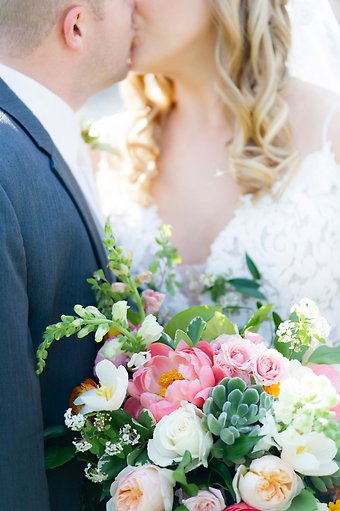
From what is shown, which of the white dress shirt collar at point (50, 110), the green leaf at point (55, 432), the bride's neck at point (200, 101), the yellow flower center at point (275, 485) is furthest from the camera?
the bride's neck at point (200, 101)

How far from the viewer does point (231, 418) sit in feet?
5.25

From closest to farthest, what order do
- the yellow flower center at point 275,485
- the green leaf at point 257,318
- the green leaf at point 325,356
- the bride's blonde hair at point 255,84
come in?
the yellow flower center at point 275,485 → the green leaf at point 325,356 → the green leaf at point 257,318 → the bride's blonde hair at point 255,84

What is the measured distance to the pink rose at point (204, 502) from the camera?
5.26 ft

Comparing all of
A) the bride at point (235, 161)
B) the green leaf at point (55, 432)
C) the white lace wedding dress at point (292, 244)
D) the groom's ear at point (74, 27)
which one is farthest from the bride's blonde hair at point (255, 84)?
the green leaf at point (55, 432)

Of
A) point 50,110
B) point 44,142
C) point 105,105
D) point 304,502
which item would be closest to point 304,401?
point 304,502

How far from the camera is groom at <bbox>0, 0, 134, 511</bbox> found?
1732 millimetres

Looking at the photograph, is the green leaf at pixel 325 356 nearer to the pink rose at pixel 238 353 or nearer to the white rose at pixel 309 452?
the pink rose at pixel 238 353

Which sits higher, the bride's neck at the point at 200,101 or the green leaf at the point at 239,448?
the bride's neck at the point at 200,101

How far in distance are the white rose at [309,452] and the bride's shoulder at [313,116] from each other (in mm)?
1560

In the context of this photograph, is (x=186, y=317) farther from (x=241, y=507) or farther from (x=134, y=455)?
(x=241, y=507)

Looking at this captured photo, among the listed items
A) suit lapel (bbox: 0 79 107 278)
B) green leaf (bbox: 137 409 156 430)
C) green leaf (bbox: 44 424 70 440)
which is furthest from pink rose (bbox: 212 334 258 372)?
suit lapel (bbox: 0 79 107 278)

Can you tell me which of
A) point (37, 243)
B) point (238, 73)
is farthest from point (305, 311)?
point (238, 73)

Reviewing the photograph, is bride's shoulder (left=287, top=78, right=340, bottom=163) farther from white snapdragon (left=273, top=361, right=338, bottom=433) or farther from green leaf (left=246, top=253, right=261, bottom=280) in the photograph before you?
white snapdragon (left=273, top=361, right=338, bottom=433)

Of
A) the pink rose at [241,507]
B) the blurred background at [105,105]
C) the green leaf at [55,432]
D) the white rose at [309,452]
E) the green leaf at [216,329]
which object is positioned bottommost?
the pink rose at [241,507]
